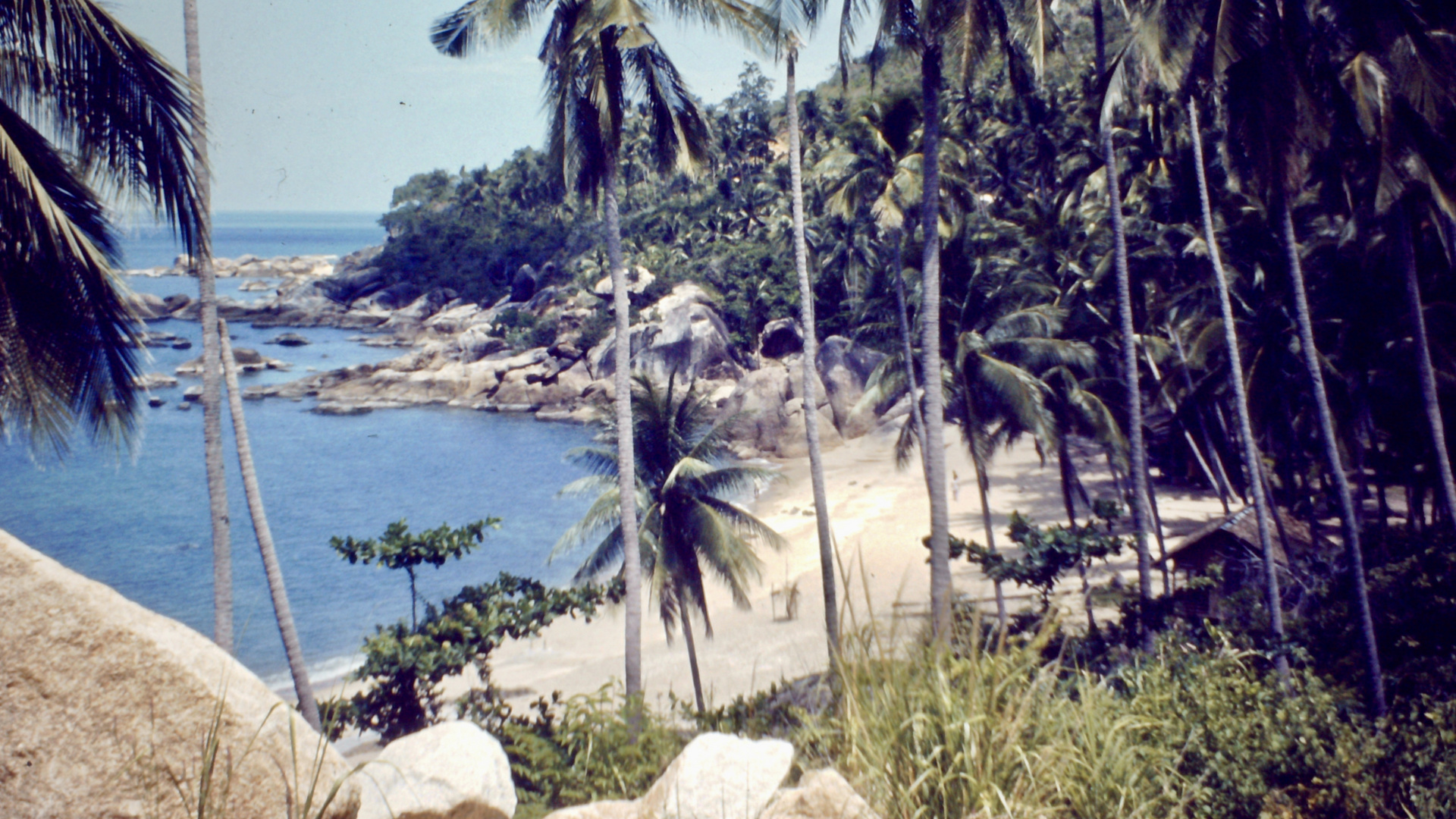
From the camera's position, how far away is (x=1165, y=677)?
21.3 ft

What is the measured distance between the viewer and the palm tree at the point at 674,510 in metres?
17.4

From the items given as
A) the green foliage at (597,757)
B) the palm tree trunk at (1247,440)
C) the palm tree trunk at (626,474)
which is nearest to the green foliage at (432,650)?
the palm tree trunk at (626,474)

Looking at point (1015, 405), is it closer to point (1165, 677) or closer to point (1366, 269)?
point (1366, 269)

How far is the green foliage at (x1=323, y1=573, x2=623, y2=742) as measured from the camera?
469 inches

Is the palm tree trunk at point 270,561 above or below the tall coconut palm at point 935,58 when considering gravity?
below

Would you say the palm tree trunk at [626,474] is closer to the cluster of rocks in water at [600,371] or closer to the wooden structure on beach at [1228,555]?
the wooden structure on beach at [1228,555]

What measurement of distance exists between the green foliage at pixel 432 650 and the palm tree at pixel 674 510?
11.4 ft

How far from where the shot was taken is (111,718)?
3988 mm

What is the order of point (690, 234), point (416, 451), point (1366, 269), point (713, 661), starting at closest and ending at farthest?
point (1366, 269) < point (713, 661) < point (416, 451) < point (690, 234)

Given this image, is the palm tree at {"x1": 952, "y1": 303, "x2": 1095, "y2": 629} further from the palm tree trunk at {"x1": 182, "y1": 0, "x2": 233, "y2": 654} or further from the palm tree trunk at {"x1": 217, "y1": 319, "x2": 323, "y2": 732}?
the palm tree trunk at {"x1": 182, "y1": 0, "x2": 233, "y2": 654}

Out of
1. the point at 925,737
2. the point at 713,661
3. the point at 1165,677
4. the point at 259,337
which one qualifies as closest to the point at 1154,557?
the point at 713,661

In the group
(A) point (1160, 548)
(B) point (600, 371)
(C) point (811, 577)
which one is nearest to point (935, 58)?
(A) point (1160, 548)

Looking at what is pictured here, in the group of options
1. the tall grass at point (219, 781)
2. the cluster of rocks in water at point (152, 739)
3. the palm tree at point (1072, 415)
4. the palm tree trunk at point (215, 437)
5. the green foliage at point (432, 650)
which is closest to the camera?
the tall grass at point (219, 781)

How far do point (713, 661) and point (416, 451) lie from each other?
29.4m
